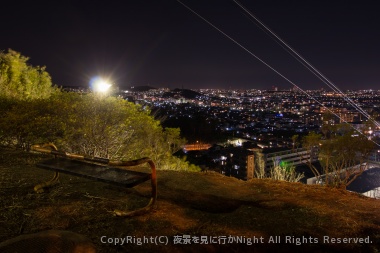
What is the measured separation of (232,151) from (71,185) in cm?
3078

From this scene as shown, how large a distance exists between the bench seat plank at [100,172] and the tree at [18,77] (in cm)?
1004

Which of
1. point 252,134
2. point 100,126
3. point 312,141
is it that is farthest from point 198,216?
point 252,134

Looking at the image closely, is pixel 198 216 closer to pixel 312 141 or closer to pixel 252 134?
pixel 312 141

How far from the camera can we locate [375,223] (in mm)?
3947

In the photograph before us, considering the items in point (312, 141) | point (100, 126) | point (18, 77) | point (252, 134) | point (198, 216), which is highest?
point (252, 134)

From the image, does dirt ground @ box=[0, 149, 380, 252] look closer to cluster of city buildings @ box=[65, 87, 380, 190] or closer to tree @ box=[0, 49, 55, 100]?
cluster of city buildings @ box=[65, 87, 380, 190]

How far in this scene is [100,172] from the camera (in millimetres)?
4316

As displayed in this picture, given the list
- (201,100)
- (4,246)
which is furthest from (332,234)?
(201,100)

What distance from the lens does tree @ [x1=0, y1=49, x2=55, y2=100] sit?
45.4ft

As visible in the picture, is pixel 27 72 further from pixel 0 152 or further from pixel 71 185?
pixel 71 185

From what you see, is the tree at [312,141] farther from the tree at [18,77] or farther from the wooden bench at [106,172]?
the tree at [18,77]

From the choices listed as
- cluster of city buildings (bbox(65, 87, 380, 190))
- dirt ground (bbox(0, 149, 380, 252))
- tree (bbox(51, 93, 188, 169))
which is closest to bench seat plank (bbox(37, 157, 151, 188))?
dirt ground (bbox(0, 149, 380, 252))

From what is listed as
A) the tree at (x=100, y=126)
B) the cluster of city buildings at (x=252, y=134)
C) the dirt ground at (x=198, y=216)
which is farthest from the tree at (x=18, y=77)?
the dirt ground at (x=198, y=216)

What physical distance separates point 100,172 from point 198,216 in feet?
5.35
